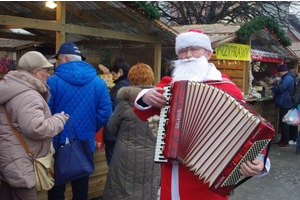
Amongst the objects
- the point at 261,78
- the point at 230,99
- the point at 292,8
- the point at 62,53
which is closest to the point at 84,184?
the point at 62,53

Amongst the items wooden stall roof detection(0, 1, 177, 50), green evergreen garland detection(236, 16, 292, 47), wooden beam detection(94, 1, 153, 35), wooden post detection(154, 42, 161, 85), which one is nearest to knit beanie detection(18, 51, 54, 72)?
wooden stall roof detection(0, 1, 177, 50)

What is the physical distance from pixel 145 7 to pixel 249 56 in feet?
12.6

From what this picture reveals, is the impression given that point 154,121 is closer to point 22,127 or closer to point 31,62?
point 22,127

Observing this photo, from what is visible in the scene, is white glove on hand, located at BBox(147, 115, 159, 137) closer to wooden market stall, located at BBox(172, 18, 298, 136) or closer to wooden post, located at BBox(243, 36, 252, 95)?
wooden market stall, located at BBox(172, 18, 298, 136)

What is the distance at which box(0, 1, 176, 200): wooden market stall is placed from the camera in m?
4.31

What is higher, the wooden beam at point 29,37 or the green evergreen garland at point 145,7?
the green evergreen garland at point 145,7

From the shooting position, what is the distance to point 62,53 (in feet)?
11.2

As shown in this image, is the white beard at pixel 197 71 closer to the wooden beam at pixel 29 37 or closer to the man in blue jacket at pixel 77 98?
the man in blue jacket at pixel 77 98

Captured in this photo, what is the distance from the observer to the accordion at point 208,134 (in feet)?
6.07

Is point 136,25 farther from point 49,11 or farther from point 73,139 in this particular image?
point 73,139

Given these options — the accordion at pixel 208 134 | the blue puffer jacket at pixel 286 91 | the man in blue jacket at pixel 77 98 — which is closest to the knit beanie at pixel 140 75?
the man in blue jacket at pixel 77 98

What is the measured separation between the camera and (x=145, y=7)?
5078 mm

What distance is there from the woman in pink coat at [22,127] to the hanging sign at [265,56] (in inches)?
261

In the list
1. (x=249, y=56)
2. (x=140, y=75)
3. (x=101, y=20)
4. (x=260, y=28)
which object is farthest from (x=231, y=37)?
(x=140, y=75)
